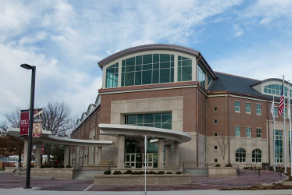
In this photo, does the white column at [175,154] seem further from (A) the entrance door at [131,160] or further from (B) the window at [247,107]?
(B) the window at [247,107]

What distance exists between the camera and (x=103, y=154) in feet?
149

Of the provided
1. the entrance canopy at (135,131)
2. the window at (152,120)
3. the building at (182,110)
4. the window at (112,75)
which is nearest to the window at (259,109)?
the building at (182,110)

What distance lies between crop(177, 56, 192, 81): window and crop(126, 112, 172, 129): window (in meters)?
4.97

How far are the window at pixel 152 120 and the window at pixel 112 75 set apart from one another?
5007 millimetres

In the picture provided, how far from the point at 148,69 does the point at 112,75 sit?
5.65m

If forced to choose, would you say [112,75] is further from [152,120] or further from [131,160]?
[131,160]

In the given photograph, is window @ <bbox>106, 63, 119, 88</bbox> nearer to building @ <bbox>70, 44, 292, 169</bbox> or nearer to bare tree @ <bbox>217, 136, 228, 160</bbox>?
building @ <bbox>70, 44, 292, 169</bbox>

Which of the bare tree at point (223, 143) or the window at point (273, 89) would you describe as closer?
the bare tree at point (223, 143)

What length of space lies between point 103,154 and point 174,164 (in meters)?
10.5

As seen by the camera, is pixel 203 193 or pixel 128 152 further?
pixel 128 152

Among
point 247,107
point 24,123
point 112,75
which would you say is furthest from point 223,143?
point 24,123

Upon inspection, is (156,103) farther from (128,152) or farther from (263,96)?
(263,96)

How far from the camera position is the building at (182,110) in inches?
1694

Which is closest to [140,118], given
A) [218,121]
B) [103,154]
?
[103,154]
